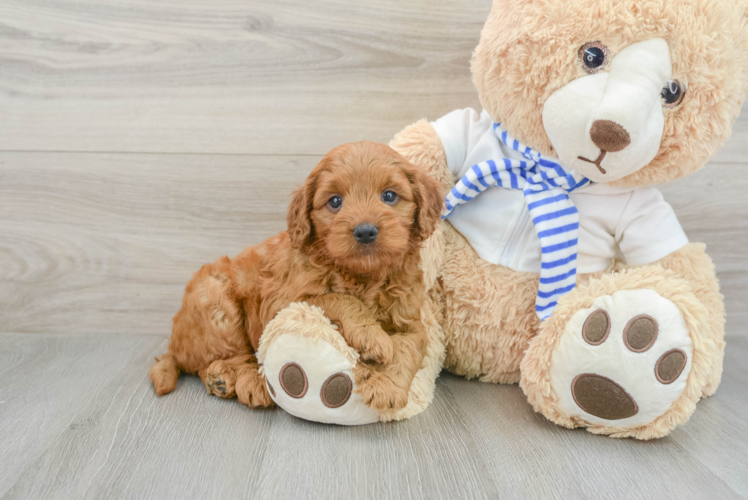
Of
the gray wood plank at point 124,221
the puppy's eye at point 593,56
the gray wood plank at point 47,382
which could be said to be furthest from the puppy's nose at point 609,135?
the gray wood plank at point 47,382

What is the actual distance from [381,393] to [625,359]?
511 millimetres

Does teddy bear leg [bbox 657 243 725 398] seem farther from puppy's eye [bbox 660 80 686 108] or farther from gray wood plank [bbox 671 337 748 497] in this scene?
puppy's eye [bbox 660 80 686 108]

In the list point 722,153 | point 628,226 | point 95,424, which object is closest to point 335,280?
point 95,424

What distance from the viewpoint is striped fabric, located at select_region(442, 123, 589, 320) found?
51.1 inches

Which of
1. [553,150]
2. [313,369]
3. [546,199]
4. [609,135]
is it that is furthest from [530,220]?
[313,369]

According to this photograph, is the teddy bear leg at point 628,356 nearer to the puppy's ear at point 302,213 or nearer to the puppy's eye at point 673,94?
the puppy's eye at point 673,94

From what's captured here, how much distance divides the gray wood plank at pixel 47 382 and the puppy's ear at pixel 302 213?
2.21 feet

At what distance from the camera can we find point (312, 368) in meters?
1.14

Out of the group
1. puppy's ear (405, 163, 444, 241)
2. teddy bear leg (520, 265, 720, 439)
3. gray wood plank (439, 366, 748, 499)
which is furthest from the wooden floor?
puppy's ear (405, 163, 444, 241)

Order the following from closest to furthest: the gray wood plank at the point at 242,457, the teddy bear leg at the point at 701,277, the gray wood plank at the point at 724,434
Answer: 1. the gray wood plank at the point at 242,457
2. the gray wood plank at the point at 724,434
3. the teddy bear leg at the point at 701,277

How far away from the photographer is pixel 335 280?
1.23 metres

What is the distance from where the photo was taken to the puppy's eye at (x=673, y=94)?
1161 mm

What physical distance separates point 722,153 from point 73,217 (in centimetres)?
222

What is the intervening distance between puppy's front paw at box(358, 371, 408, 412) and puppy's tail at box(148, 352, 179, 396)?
59 centimetres
